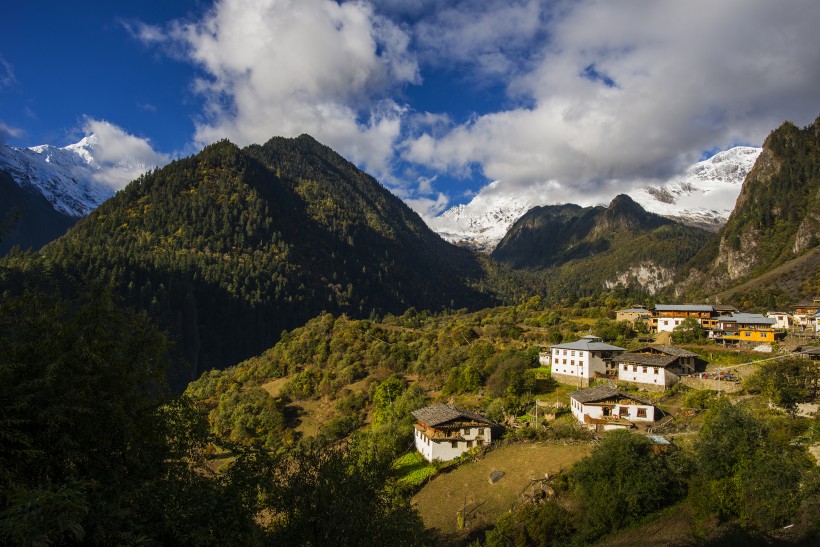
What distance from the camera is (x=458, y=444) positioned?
133 ft

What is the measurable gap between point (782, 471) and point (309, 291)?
15082 cm

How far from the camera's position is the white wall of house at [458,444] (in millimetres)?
40438

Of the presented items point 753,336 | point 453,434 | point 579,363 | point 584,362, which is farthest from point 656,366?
point 753,336

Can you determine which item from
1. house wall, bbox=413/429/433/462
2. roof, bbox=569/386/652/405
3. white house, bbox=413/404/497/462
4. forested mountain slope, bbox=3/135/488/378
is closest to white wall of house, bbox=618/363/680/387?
roof, bbox=569/386/652/405

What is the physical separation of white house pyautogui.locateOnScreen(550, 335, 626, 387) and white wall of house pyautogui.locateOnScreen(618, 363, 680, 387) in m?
2.17

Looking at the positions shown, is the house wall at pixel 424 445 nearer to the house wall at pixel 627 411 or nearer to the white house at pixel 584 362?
the house wall at pixel 627 411

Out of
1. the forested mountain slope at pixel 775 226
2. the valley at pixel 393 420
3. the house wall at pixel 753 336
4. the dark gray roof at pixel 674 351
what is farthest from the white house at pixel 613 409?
the forested mountain slope at pixel 775 226

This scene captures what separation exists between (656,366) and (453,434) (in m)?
24.4

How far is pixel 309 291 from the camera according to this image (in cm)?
16475

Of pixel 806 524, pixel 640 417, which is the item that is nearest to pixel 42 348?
pixel 806 524

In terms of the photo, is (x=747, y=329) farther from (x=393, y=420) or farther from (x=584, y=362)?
(x=393, y=420)

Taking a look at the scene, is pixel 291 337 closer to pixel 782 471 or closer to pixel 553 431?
pixel 553 431

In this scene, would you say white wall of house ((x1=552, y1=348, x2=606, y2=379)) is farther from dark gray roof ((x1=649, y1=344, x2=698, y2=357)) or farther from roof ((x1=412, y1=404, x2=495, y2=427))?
roof ((x1=412, y1=404, x2=495, y2=427))

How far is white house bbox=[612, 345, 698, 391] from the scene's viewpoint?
166ft
